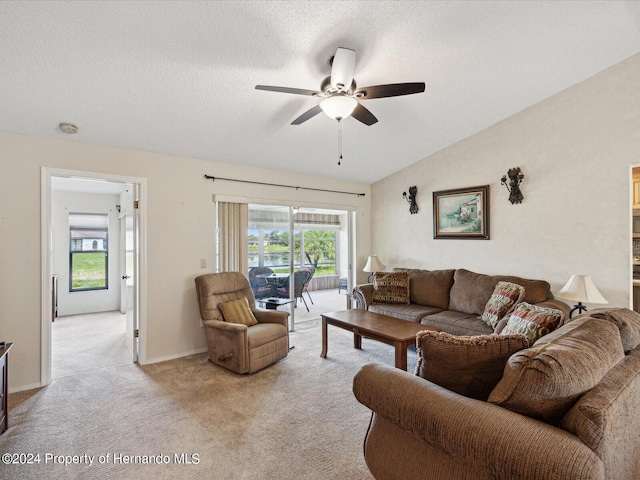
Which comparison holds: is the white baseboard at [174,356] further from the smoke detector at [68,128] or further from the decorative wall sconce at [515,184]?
the decorative wall sconce at [515,184]

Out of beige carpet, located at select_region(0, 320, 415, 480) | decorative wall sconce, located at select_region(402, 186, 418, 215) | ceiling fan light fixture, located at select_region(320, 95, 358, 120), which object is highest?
ceiling fan light fixture, located at select_region(320, 95, 358, 120)

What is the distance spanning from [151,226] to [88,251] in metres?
3.62

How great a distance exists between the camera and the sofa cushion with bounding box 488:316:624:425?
113cm

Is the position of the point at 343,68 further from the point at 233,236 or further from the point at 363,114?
the point at 233,236

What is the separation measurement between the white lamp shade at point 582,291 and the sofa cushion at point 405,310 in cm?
136

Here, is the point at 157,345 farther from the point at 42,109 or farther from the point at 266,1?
the point at 266,1

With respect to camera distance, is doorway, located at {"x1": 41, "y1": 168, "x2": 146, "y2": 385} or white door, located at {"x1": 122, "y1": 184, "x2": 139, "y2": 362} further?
doorway, located at {"x1": 41, "y1": 168, "x2": 146, "y2": 385}

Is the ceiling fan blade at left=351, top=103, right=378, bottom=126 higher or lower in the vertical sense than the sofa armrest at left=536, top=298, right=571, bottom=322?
higher

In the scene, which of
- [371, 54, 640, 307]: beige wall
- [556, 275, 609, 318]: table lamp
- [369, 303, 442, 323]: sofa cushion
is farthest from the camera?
[369, 303, 442, 323]: sofa cushion

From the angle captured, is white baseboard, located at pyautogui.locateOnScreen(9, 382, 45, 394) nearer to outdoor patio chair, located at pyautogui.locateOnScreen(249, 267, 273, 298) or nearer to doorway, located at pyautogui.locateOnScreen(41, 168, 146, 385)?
doorway, located at pyautogui.locateOnScreen(41, 168, 146, 385)

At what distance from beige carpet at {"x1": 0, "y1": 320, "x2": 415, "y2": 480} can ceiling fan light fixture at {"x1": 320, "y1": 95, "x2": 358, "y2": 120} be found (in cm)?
230

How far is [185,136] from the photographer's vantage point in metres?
3.42

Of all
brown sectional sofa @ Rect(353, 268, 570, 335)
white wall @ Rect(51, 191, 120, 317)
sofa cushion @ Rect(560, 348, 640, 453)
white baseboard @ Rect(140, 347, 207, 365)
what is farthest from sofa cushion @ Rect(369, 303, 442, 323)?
white wall @ Rect(51, 191, 120, 317)

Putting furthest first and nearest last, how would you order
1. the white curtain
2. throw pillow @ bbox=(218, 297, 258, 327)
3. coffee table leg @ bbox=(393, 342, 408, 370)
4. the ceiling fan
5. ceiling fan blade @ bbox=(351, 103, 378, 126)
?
the white curtain < throw pillow @ bbox=(218, 297, 258, 327) < coffee table leg @ bbox=(393, 342, 408, 370) < ceiling fan blade @ bbox=(351, 103, 378, 126) < the ceiling fan
